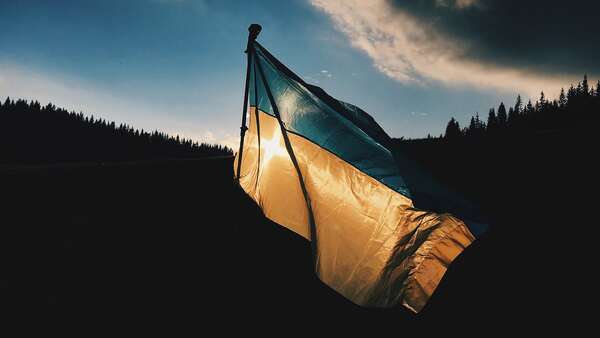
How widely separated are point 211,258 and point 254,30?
13.1ft

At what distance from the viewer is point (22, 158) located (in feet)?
210

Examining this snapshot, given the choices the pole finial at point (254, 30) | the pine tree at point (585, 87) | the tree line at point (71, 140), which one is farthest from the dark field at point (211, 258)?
the pine tree at point (585, 87)

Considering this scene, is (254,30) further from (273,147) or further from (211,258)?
(211,258)

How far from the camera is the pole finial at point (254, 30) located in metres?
4.09

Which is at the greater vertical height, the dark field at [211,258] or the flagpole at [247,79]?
the flagpole at [247,79]

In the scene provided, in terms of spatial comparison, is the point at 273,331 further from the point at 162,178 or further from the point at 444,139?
the point at 444,139

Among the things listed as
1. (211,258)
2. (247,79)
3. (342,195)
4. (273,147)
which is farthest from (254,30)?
(211,258)

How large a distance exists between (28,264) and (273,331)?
370cm

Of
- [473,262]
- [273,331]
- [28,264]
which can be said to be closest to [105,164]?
[28,264]

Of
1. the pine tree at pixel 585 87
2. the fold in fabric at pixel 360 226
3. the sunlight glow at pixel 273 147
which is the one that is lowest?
the fold in fabric at pixel 360 226

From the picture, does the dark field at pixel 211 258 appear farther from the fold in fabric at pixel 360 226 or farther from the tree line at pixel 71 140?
the tree line at pixel 71 140

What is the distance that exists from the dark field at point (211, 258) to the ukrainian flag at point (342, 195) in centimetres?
106

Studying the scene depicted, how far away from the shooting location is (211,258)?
19.1 feet

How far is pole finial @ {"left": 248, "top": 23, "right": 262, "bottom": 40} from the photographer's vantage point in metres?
4.09
